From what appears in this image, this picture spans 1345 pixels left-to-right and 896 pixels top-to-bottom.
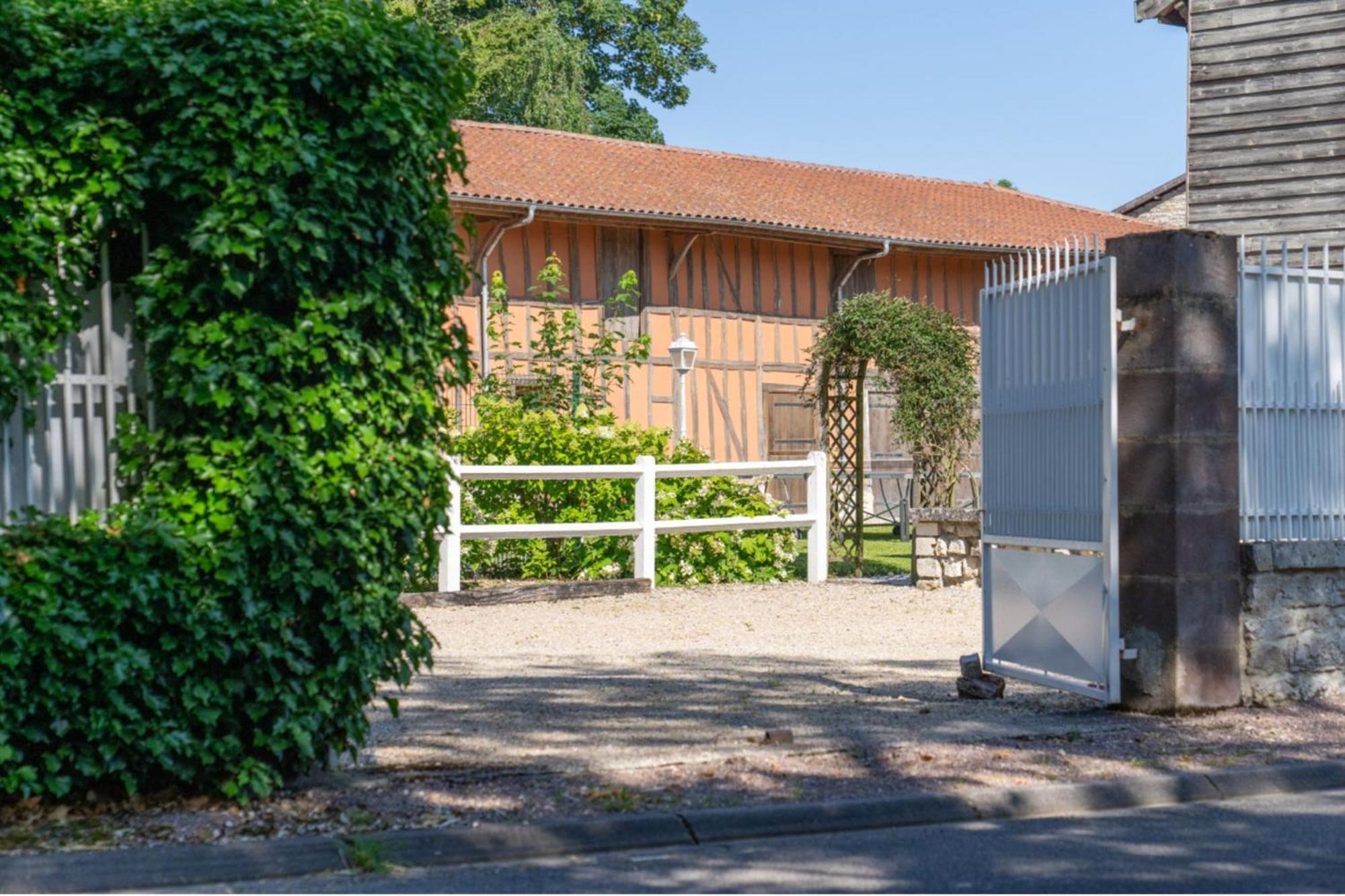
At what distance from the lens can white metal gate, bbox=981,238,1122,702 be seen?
8406mm

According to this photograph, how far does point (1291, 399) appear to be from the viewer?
9.03 m

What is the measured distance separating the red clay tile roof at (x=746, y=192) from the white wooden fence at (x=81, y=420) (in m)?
17.2

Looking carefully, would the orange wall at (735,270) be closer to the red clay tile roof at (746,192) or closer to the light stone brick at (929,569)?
the red clay tile roof at (746,192)

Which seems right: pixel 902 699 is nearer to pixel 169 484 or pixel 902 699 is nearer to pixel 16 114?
pixel 169 484

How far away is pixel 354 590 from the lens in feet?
20.9

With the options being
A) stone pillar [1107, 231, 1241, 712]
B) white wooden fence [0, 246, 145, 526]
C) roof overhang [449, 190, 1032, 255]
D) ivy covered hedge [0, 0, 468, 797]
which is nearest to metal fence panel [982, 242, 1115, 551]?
stone pillar [1107, 231, 1241, 712]

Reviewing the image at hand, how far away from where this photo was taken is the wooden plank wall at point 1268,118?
17.4 meters

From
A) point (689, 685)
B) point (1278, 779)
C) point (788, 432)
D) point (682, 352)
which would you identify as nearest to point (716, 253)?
point (788, 432)

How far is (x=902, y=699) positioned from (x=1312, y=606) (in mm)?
2278

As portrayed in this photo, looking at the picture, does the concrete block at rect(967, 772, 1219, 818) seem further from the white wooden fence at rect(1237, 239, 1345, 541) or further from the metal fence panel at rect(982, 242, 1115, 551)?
the white wooden fence at rect(1237, 239, 1345, 541)

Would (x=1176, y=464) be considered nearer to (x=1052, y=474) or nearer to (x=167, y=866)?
(x=1052, y=474)

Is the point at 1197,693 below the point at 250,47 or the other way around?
below

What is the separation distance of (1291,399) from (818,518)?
7.97 meters

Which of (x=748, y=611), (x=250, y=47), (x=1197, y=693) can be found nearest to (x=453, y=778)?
(x=250, y=47)
